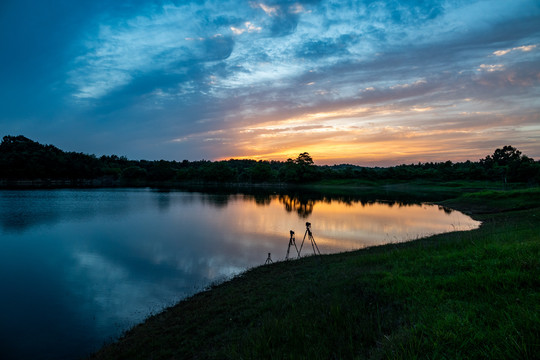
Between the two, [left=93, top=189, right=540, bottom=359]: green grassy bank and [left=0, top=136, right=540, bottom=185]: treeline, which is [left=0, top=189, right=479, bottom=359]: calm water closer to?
[left=93, top=189, right=540, bottom=359]: green grassy bank

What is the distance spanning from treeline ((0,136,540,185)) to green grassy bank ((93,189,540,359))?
320 ft

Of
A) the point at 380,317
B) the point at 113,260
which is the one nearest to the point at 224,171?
the point at 113,260

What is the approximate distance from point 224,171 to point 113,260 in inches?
4849

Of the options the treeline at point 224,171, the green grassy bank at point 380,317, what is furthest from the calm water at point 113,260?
the treeline at point 224,171

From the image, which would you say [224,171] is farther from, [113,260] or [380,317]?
[380,317]

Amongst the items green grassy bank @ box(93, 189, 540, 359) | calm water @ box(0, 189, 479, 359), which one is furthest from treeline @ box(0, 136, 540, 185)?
green grassy bank @ box(93, 189, 540, 359)

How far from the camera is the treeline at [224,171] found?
98.6 meters

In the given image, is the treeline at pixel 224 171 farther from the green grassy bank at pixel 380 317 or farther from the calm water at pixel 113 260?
the green grassy bank at pixel 380 317

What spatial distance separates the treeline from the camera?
98.6 metres

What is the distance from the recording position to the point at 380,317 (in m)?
5.18

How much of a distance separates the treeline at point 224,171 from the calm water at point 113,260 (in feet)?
290

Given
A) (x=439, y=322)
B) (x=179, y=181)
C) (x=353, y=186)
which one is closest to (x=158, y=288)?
(x=439, y=322)

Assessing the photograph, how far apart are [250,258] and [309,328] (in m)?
12.3

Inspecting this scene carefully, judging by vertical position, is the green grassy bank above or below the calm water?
above
